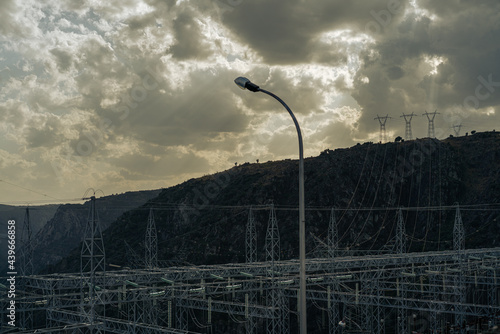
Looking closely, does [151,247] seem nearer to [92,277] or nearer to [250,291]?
[250,291]

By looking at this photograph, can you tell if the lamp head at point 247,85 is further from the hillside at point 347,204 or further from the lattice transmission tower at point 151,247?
the hillside at point 347,204

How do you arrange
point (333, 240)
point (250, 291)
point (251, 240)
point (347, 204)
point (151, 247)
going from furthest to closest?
point (347, 204) → point (151, 247) → point (333, 240) → point (251, 240) → point (250, 291)

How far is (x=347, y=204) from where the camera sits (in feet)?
422

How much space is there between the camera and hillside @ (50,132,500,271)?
11925 cm

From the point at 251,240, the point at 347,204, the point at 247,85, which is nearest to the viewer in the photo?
the point at 247,85

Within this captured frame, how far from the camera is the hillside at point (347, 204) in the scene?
11925 centimetres

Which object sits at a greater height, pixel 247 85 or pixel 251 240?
pixel 247 85

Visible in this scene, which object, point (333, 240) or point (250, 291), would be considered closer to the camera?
point (250, 291)

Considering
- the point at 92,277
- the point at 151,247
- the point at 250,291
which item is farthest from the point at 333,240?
the point at 92,277

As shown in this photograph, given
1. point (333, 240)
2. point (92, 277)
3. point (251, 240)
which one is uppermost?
point (251, 240)

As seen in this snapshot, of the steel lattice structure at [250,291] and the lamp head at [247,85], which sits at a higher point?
the lamp head at [247,85]

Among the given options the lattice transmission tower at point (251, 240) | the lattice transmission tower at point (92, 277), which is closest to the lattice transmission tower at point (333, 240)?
the lattice transmission tower at point (251, 240)

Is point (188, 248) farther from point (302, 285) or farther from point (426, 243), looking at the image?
point (302, 285)

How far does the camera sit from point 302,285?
14.4m
